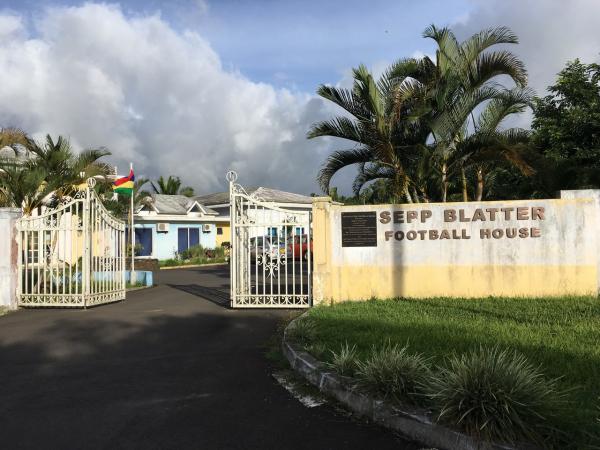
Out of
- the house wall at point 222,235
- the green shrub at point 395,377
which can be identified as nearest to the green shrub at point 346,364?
the green shrub at point 395,377

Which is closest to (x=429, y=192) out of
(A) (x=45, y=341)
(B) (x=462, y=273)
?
(B) (x=462, y=273)

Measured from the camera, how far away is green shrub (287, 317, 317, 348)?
714cm

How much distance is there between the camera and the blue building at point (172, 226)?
29859 millimetres

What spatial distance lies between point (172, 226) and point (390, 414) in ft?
92.7

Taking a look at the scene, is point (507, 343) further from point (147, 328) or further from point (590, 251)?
point (147, 328)

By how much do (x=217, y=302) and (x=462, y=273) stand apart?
18.0 ft

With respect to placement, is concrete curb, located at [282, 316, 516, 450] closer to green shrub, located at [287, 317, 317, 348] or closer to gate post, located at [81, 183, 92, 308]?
green shrub, located at [287, 317, 317, 348]

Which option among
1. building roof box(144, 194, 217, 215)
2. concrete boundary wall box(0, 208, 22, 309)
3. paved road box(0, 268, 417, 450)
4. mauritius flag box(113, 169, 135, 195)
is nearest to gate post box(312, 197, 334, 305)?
paved road box(0, 268, 417, 450)

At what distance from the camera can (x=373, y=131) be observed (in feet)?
38.1

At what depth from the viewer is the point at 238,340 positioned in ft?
26.8

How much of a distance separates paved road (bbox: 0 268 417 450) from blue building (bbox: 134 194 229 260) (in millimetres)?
20018

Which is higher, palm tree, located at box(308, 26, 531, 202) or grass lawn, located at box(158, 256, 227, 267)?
palm tree, located at box(308, 26, 531, 202)

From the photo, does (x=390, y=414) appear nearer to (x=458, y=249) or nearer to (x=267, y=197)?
(x=458, y=249)

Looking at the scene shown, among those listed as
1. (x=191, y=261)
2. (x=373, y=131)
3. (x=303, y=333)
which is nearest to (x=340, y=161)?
(x=373, y=131)
